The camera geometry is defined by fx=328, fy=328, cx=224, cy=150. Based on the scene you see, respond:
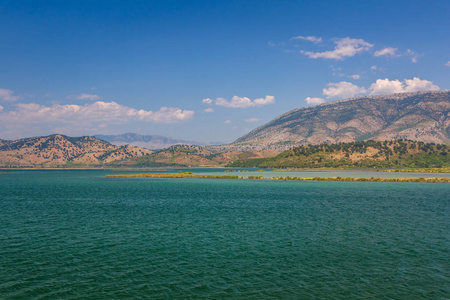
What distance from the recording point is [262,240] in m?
42.3

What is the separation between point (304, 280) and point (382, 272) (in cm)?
768

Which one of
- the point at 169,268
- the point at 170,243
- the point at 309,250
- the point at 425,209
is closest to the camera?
the point at 169,268

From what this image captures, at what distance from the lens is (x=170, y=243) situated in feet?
134

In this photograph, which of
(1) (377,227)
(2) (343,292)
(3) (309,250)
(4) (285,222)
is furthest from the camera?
(4) (285,222)

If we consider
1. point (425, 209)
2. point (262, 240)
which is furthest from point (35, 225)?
point (425, 209)

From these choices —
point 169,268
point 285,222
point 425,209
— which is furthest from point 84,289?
point 425,209

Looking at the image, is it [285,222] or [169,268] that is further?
[285,222]

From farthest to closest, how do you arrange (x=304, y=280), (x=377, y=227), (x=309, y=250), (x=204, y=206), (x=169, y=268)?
(x=204, y=206) → (x=377, y=227) → (x=309, y=250) → (x=169, y=268) → (x=304, y=280)

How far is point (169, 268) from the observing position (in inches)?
1241

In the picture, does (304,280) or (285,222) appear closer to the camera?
(304,280)

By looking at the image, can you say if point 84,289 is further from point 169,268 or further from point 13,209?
point 13,209

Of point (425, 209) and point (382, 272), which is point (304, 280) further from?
point (425, 209)

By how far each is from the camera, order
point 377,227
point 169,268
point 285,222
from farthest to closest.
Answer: point 285,222 < point 377,227 < point 169,268

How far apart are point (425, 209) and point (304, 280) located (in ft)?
171
